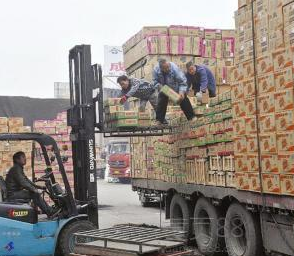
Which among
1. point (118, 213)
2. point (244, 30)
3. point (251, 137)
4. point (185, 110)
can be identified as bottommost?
point (118, 213)

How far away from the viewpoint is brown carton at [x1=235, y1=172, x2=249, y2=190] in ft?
25.0

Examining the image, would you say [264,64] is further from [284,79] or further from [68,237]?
[68,237]

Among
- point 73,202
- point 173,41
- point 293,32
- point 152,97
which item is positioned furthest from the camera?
point 173,41

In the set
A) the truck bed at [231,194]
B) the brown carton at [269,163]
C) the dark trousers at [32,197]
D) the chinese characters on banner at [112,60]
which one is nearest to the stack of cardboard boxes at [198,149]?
A: the truck bed at [231,194]

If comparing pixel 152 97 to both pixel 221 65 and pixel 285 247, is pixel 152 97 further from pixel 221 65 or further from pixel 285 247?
pixel 285 247

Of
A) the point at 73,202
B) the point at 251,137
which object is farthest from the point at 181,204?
the point at 251,137

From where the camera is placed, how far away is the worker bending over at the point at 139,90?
1114 centimetres

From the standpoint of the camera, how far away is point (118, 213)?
54.3 feet

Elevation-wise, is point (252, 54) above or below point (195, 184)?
above

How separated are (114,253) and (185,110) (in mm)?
4777

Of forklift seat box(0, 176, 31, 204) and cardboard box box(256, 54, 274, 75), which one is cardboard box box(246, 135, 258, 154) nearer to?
cardboard box box(256, 54, 274, 75)

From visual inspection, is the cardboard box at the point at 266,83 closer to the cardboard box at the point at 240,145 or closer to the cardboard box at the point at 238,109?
the cardboard box at the point at 238,109

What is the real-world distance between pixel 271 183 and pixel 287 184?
1.22 ft

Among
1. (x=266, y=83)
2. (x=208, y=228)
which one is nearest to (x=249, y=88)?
(x=266, y=83)
